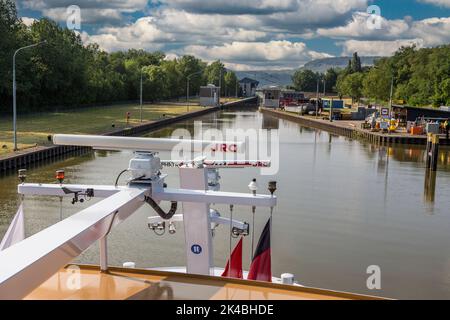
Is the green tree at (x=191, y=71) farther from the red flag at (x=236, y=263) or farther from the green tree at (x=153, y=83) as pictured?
the red flag at (x=236, y=263)

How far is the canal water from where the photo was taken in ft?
64.1

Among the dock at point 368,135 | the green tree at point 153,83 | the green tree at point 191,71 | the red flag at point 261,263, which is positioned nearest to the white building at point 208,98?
the green tree at point 153,83

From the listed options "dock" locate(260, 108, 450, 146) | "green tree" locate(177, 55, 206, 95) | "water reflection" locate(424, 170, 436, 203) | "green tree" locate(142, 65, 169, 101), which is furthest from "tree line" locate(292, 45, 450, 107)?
"green tree" locate(177, 55, 206, 95)

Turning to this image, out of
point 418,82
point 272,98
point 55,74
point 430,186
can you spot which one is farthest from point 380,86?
point 430,186

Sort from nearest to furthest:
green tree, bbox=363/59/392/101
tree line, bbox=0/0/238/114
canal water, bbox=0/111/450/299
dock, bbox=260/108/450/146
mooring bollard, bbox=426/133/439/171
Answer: canal water, bbox=0/111/450/299 → mooring bollard, bbox=426/133/439/171 → dock, bbox=260/108/450/146 → tree line, bbox=0/0/238/114 → green tree, bbox=363/59/392/101

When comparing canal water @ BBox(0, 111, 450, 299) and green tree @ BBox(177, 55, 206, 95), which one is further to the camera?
green tree @ BBox(177, 55, 206, 95)

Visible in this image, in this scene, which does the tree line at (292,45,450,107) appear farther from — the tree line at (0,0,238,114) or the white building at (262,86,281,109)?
the tree line at (0,0,238,114)

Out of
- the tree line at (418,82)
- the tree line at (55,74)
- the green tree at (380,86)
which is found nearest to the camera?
the tree line at (55,74)

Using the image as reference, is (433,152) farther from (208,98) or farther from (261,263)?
(208,98)

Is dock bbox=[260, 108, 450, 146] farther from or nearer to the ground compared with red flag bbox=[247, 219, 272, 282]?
nearer to the ground

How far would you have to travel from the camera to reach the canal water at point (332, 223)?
19.5 metres

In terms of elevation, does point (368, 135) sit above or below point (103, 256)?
below

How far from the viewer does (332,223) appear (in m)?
26.0
